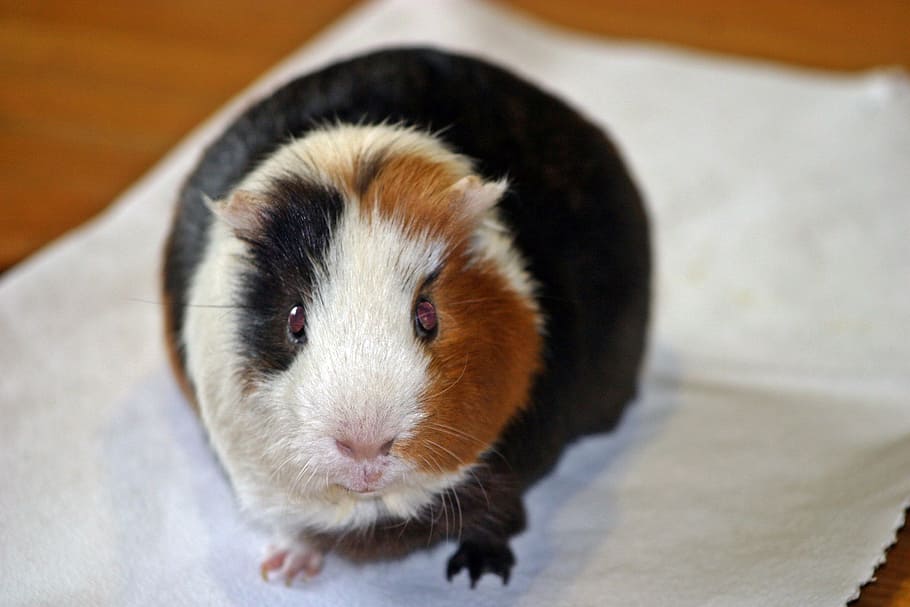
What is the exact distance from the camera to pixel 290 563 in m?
1.62

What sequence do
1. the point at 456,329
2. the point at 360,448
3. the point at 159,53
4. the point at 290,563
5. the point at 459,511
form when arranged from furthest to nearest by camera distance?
the point at 159,53 → the point at 290,563 → the point at 459,511 → the point at 456,329 → the point at 360,448

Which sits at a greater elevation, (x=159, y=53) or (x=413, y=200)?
(x=159, y=53)

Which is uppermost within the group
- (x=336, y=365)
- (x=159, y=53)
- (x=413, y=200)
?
(x=159, y=53)

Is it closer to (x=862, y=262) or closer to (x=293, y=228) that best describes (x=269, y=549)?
(x=293, y=228)

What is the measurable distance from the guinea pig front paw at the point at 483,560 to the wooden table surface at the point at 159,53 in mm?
1354

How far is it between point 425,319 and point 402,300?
5 cm

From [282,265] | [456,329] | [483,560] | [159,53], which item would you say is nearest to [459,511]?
[483,560]

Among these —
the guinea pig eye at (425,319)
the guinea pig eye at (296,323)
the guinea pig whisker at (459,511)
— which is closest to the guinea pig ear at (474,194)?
the guinea pig eye at (425,319)

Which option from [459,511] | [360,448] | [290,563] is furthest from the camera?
[290,563]

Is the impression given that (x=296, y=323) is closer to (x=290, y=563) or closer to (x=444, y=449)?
(x=444, y=449)

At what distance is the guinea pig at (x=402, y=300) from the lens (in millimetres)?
1290

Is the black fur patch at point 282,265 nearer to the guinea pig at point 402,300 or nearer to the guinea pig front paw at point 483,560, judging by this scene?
the guinea pig at point 402,300

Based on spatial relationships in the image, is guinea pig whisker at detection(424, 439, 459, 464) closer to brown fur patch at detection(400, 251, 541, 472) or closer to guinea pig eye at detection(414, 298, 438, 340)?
brown fur patch at detection(400, 251, 541, 472)

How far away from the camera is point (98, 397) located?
1.98 m
